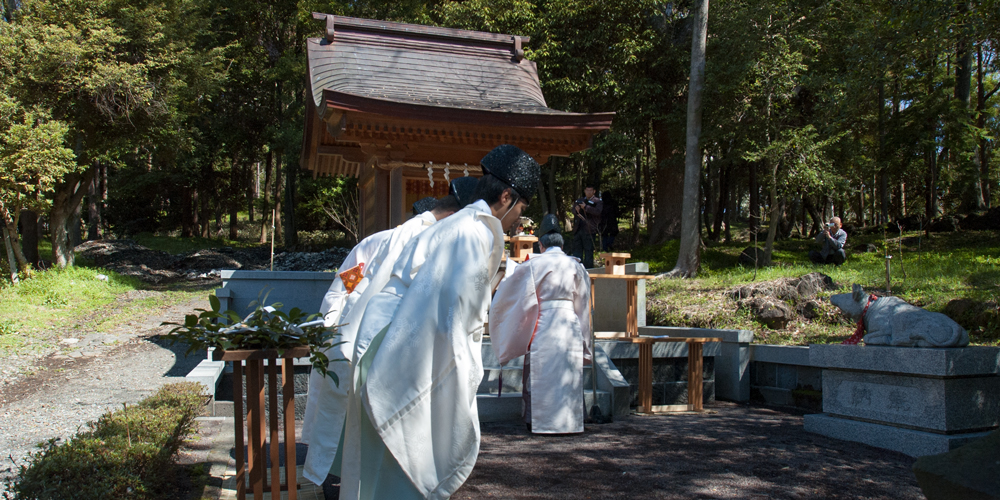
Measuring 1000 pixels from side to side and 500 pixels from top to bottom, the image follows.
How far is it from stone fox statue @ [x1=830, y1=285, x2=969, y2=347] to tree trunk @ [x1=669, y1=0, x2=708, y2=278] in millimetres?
8079

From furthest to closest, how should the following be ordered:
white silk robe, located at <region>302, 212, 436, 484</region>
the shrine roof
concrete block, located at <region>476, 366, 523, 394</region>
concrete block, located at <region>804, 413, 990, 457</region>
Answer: the shrine roof < concrete block, located at <region>476, 366, 523, 394</region> < concrete block, located at <region>804, 413, 990, 457</region> < white silk robe, located at <region>302, 212, 436, 484</region>

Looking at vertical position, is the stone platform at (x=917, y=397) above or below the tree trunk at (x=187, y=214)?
below

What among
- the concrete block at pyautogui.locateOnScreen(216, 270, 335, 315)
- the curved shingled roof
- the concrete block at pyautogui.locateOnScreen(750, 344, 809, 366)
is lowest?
the concrete block at pyautogui.locateOnScreen(750, 344, 809, 366)

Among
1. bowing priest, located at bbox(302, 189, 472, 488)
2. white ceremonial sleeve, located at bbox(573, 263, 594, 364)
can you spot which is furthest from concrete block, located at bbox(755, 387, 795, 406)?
bowing priest, located at bbox(302, 189, 472, 488)

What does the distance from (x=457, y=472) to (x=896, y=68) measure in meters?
10.2

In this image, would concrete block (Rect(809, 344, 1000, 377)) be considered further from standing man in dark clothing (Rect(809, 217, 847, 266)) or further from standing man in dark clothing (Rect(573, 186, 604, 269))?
standing man in dark clothing (Rect(809, 217, 847, 266))

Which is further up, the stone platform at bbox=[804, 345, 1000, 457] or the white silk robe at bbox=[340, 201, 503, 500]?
the white silk robe at bbox=[340, 201, 503, 500]

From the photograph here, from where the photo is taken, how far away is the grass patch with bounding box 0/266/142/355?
10.3 metres

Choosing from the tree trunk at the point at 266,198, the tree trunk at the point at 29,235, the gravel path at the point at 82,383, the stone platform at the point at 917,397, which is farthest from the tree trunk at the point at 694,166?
the tree trunk at the point at 266,198

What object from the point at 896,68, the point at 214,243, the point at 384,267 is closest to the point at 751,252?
the point at 896,68

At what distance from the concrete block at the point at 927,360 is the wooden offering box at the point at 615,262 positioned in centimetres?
320

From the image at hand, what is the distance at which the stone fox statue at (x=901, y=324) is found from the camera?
463 centimetres

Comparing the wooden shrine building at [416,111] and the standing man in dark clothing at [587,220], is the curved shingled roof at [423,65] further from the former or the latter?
the standing man in dark clothing at [587,220]

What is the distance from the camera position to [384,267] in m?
3.16
